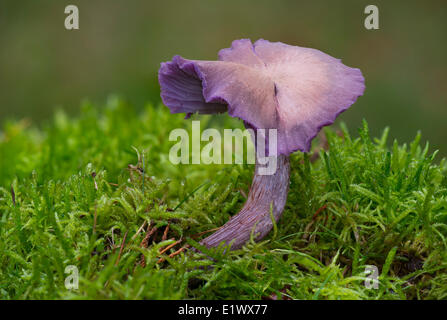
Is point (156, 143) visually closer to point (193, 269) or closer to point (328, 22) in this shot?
point (193, 269)

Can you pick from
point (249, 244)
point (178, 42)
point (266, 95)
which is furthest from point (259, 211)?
point (178, 42)

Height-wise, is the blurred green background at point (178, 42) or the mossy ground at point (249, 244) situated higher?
the blurred green background at point (178, 42)

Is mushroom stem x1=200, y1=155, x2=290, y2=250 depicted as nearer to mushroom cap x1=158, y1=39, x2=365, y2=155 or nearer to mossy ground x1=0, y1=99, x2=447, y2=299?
mossy ground x1=0, y1=99, x2=447, y2=299

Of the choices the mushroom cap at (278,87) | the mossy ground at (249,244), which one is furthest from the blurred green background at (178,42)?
the mushroom cap at (278,87)

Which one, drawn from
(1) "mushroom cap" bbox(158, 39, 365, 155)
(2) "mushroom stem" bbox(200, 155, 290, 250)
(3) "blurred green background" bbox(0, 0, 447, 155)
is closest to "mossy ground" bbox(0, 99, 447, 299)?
(2) "mushroom stem" bbox(200, 155, 290, 250)

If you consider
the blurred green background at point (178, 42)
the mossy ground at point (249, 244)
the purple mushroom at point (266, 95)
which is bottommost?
the mossy ground at point (249, 244)

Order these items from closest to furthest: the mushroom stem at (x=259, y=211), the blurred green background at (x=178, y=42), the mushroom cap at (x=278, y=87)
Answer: the mushroom cap at (x=278, y=87), the mushroom stem at (x=259, y=211), the blurred green background at (x=178, y=42)

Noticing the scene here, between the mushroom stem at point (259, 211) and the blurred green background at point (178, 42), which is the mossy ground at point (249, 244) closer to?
the mushroom stem at point (259, 211)
